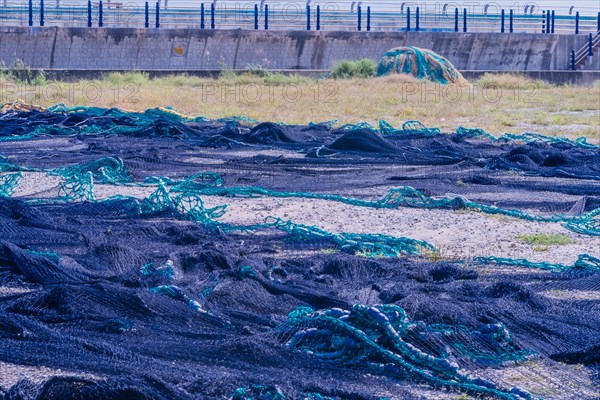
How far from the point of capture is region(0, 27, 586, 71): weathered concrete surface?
98.3 feet

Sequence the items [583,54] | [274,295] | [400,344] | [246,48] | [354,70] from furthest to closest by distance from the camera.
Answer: [583,54], [246,48], [354,70], [274,295], [400,344]

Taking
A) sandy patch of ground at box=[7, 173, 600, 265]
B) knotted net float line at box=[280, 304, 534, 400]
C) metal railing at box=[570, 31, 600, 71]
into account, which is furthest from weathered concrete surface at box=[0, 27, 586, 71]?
knotted net float line at box=[280, 304, 534, 400]

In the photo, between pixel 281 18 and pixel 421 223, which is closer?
pixel 421 223

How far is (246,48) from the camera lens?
32500mm

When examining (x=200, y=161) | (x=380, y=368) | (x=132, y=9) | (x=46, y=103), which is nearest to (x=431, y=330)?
(x=380, y=368)

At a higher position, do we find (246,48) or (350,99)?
(246,48)

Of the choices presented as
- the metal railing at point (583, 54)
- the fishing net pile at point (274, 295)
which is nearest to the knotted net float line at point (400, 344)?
the fishing net pile at point (274, 295)

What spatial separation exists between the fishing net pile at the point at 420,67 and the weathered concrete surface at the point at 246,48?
4.87 m

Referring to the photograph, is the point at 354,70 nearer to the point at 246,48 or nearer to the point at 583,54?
the point at 246,48

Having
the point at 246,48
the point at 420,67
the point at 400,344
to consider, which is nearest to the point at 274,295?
the point at 400,344

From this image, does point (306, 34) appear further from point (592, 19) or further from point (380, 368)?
point (380, 368)

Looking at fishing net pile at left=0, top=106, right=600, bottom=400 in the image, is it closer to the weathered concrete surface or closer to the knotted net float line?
the knotted net float line

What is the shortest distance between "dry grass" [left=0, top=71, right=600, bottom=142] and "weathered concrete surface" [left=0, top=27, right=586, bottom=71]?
9.82 feet

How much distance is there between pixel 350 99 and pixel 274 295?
1677 centimetres
